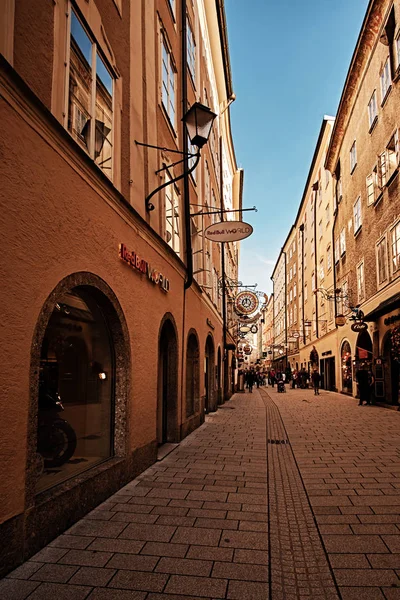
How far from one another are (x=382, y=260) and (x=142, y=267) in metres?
14.0

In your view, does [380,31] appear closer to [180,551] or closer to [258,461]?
[258,461]

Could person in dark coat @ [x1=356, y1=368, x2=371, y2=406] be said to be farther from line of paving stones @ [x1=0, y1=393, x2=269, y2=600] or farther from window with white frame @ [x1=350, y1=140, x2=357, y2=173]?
line of paving stones @ [x1=0, y1=393, x2=269, y2=600]

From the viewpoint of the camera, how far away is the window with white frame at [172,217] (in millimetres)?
10242

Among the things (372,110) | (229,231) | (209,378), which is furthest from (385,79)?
(209,378)

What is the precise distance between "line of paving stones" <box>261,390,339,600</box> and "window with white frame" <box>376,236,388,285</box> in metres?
13.0

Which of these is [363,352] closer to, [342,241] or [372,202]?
[372,202]

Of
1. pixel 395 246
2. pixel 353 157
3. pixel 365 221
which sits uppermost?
pixel 353 157

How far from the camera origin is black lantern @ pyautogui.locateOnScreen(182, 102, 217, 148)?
753cm

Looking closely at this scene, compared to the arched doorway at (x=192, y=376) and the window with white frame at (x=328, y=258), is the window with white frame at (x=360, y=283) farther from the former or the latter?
the arched doorway at (x=192, y=376)

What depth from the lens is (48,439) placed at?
533 cm

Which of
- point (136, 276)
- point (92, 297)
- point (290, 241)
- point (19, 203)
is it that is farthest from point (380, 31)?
point (290, 241)

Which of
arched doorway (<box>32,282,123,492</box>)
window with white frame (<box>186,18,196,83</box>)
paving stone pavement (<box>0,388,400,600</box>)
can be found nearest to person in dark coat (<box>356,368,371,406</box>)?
paving stone pavement (<box>0,388,400,600</box>)

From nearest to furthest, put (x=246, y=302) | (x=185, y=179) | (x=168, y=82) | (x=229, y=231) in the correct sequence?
1. (x=168, y=82)
2. (x=185, y=179)
3. (x=229, y=231)
4. (x=246, y=302)

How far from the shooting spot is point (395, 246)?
17062mm
